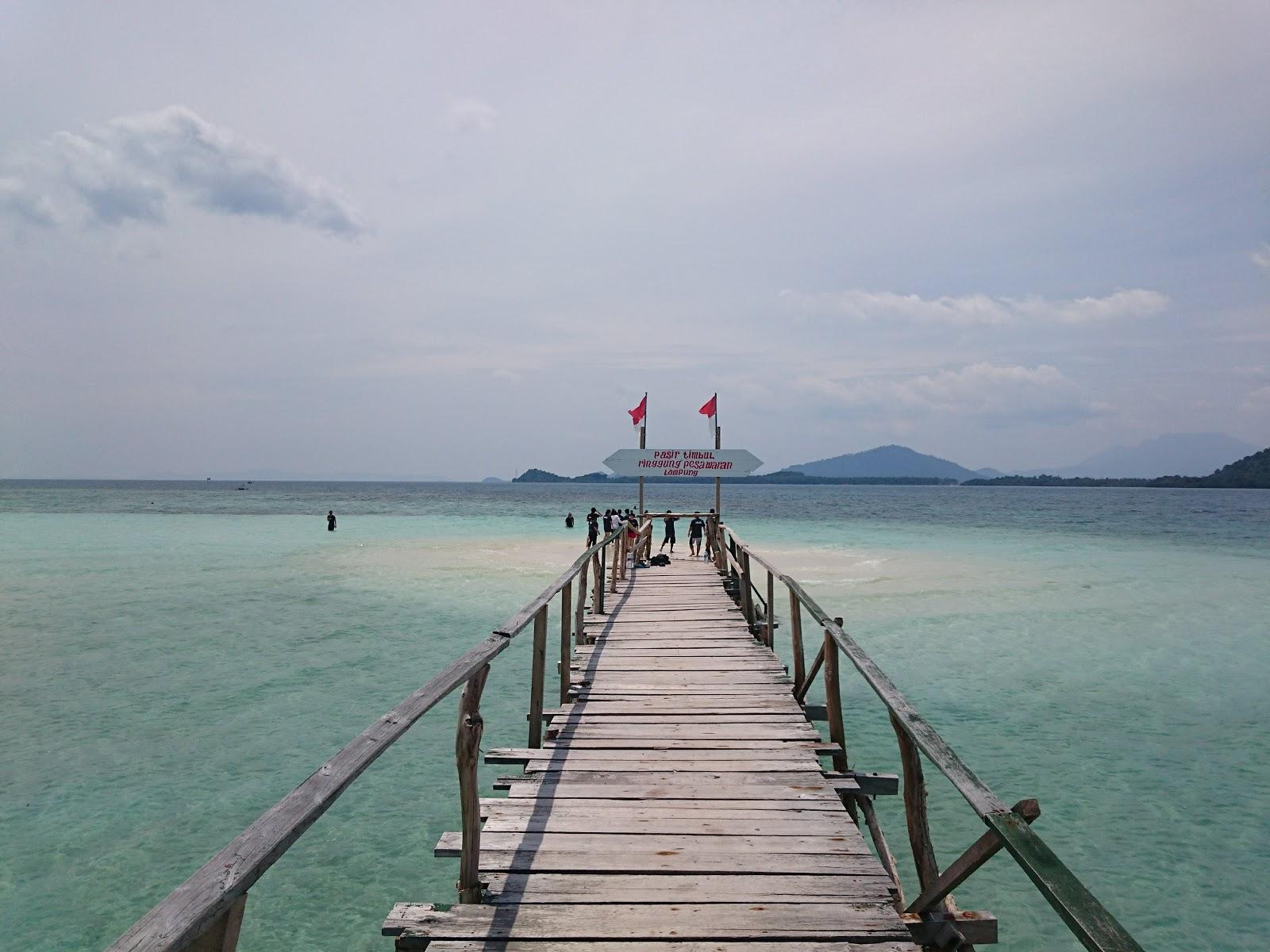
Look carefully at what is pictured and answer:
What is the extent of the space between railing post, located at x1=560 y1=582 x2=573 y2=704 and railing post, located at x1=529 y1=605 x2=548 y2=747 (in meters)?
0.67

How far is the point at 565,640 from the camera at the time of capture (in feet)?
24.6

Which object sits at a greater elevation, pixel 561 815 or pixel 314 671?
pixel 561 815

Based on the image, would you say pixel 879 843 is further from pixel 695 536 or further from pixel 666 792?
pixel 695 536

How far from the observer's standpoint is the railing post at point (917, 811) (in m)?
3.69

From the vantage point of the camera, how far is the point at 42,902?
5.96 meters

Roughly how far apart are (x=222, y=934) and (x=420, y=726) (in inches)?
333

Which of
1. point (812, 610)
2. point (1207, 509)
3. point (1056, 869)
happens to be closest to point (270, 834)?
point (1056, 869)

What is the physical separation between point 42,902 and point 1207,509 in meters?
111

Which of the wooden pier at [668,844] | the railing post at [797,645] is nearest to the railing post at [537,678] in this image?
the wooden pier at [668,844]

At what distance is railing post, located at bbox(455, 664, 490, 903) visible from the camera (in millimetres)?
3541

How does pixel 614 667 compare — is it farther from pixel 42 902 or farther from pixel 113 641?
pixel 113 641

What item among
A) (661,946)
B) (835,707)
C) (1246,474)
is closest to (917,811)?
(661,946)

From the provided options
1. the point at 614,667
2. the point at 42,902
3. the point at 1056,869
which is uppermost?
the point at 1056,869

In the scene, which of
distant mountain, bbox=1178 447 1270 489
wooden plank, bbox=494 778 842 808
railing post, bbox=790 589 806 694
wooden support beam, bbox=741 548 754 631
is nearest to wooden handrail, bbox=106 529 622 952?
wooden plank, bbox=494 778 842 808
